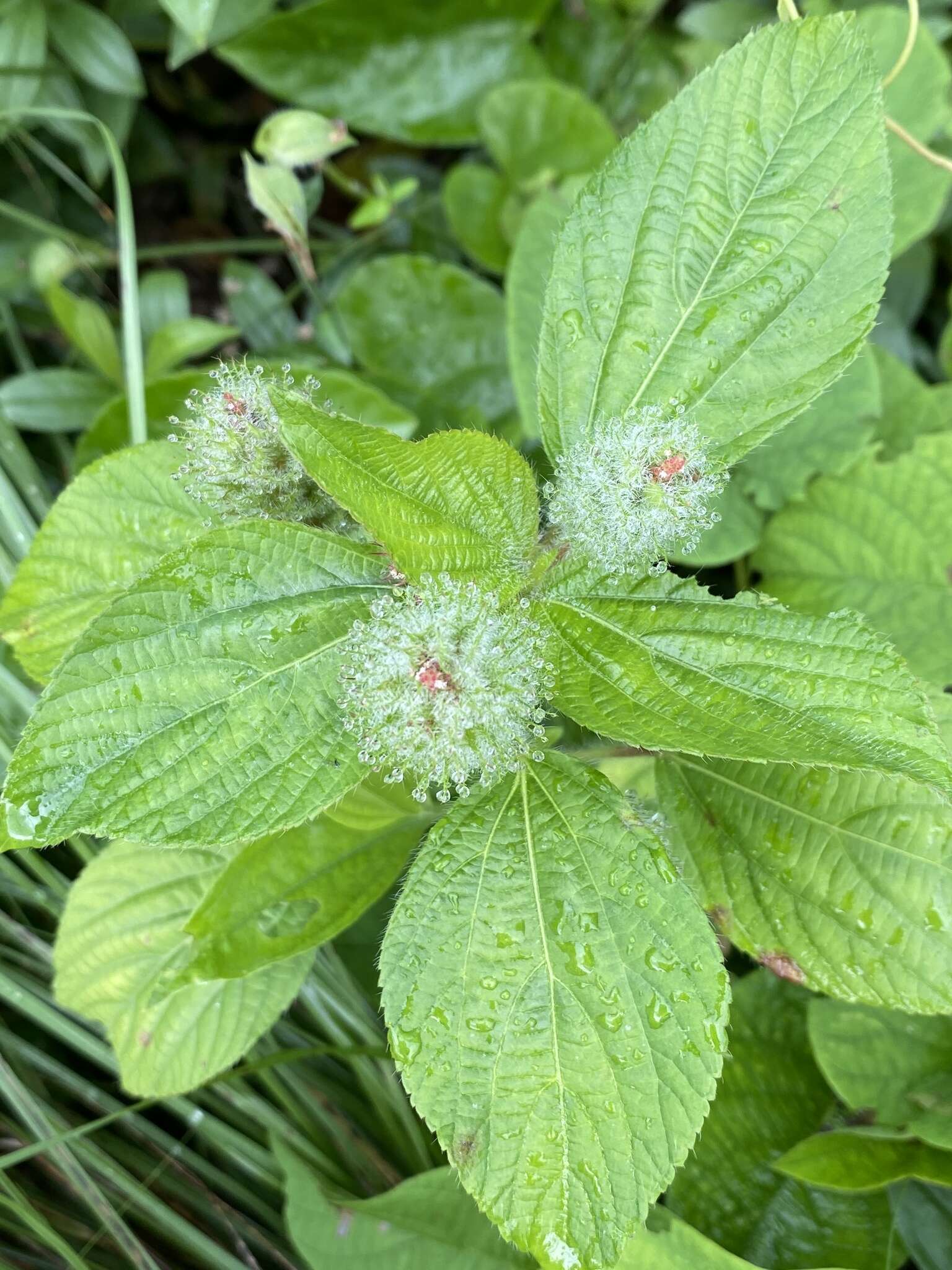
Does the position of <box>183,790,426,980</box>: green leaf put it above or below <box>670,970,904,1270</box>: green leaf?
above

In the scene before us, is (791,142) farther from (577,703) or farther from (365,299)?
(365,299)

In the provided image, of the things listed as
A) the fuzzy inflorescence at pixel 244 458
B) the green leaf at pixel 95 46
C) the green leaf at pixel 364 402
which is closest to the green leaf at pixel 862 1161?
the fuzzy inflorescence at pixel 244 458

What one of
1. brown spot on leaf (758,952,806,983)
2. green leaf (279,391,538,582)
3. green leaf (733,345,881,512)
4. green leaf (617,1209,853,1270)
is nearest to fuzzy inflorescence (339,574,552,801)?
green leaf (279,391,538,582)

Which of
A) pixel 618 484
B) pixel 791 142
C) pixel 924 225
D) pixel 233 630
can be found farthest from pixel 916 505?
pixel 233 630

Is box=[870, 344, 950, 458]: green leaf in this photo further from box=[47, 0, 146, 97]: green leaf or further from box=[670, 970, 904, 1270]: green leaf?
box=[47, 0, 146, 97]: green leaf

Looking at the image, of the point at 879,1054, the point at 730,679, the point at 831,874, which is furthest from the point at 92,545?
the point at 879,1054

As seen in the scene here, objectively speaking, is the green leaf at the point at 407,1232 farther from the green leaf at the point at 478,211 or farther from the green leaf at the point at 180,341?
the green leaf at the point at 478,211
